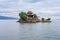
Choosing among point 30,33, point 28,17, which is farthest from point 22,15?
point 30,33

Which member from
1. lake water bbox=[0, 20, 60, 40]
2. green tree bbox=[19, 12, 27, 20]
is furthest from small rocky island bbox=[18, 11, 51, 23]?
lake water bbox=[0, 20, 60, 40]

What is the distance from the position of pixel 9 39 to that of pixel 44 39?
2805mm

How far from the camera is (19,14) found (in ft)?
190

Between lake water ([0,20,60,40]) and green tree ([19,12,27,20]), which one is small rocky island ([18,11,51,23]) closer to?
green tree ([19,12,27,20])

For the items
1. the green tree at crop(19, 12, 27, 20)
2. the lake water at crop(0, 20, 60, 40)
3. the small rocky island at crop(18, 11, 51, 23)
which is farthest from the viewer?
the small rocky island at crop(18, 11, 51, 23)

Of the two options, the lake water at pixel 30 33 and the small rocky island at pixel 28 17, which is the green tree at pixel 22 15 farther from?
the lake water at pixel 30 33

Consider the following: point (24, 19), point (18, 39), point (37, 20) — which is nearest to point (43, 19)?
point (37, 20)

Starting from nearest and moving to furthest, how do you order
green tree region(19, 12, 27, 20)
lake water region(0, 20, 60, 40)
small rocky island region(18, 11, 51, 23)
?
lake water region(0, 20, 60, 40) < green tree region(19, 12, 27, 20) < small rocky island region(18, 11, 51, 23)

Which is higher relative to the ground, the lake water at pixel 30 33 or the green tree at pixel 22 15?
the green tree at pixel 22 15

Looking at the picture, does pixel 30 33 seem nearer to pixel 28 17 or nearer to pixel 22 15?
pixel 22 15

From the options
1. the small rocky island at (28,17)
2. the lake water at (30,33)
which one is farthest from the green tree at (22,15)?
the lake water at (30,33)

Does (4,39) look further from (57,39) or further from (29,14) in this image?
(29,14)

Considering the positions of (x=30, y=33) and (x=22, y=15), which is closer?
(x=30, y=33)

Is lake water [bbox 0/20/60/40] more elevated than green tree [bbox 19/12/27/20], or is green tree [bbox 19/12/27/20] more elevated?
green tree [bbox 19/12/27/20]
